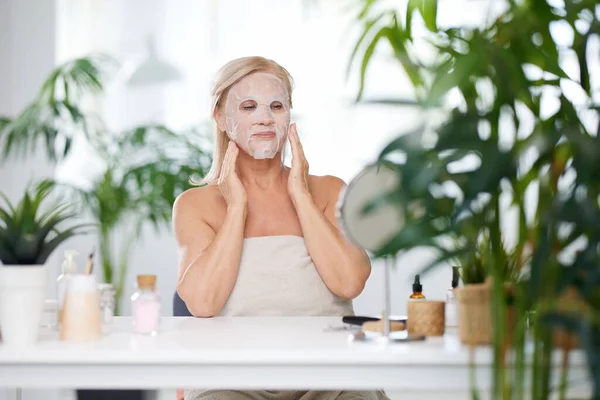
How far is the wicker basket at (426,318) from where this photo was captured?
5.38ft

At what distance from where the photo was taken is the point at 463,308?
4.66ft

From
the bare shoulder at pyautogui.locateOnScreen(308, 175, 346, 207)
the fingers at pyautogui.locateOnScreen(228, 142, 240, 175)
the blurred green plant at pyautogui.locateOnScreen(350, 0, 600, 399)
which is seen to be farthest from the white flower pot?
the bare shoulder at pyautogui.locateOnScreen(308, 175, 346, 207)

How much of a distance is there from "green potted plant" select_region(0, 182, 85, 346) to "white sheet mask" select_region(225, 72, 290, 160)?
0.84m

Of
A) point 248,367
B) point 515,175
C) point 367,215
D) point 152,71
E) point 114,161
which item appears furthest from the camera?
point 152,71

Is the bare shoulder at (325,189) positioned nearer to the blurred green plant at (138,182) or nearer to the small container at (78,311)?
the small container at (78,311)

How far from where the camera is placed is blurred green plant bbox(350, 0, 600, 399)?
1054mm

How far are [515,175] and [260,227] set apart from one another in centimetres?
125

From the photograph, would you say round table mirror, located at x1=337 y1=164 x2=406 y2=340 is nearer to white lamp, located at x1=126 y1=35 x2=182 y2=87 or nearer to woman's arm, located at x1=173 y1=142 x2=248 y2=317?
woman's arm, located at x1=173 y1=142 x2=248 y2=317

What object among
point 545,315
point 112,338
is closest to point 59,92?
point 112,338

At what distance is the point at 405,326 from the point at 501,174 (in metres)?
0.75

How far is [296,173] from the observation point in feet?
7.38

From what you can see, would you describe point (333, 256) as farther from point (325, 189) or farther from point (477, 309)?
point (477, 309)

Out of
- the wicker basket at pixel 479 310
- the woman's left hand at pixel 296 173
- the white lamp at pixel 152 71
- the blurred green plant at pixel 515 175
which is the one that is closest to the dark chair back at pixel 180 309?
the woman's left hand at pixel 296 173

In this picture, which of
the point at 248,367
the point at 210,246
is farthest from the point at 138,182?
the point at 248,367
